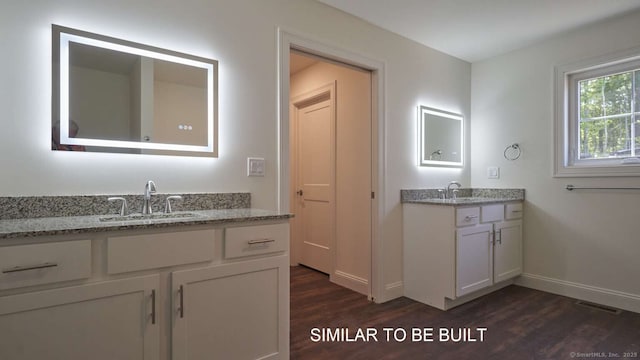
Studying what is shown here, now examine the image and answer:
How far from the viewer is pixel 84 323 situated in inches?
48.8

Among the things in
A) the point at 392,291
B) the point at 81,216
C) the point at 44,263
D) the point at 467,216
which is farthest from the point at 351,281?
the point at 44,263

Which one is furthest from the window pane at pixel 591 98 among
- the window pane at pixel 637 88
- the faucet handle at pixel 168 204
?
the faucet handle at pixel 168 204

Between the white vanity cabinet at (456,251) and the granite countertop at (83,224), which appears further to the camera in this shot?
the white vanity cabinet at (456,251)

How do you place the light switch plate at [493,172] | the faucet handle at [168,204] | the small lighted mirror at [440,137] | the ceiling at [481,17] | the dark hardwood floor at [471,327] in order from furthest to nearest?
the light switch plate at [493,172] < the small lighted mirror at [440,137] < the ceiling at [481,17] < the dark hardwood floor at [471,327] < the faucet handle at [168,204]

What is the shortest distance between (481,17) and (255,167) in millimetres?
2142

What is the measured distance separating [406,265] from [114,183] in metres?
2.31

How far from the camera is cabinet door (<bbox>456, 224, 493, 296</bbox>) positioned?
8.56ft

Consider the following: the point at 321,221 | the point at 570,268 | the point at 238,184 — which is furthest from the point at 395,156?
the point at 570,268

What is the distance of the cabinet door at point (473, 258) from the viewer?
261 centimetres

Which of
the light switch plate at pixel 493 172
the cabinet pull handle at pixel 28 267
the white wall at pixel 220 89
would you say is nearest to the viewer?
the cabinet pull handle at pixel 28 267

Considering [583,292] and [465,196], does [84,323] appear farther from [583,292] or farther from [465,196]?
[583,292]

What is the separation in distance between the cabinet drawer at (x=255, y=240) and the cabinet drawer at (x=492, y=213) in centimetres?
189

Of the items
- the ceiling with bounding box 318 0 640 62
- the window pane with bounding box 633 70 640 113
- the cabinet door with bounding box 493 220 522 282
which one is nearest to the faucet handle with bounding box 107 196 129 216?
the ceiling with bounding box 318 0 640 62

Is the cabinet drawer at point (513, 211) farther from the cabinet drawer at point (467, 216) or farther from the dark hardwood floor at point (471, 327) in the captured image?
the dark hardwood floor at point (471, 327)
